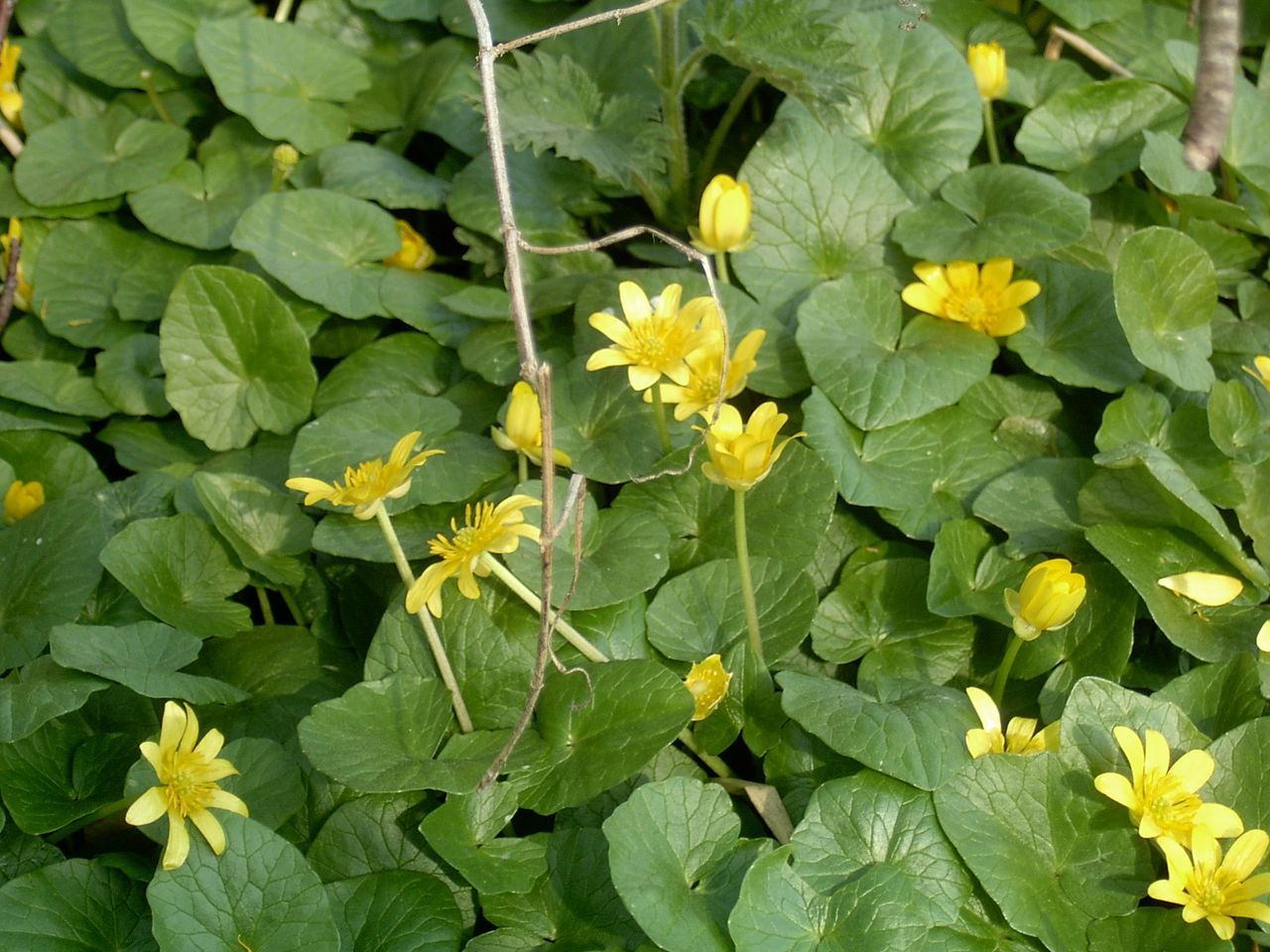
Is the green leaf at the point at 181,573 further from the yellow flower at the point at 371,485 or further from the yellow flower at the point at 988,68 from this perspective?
the yellow flower at the point at 988,68

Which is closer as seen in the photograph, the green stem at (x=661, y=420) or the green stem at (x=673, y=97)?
the green stem at (x=661, y=420)

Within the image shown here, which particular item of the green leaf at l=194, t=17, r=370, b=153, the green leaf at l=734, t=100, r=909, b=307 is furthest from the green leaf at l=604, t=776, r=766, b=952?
the green leaf at l=194, t=17, r=370, b=153

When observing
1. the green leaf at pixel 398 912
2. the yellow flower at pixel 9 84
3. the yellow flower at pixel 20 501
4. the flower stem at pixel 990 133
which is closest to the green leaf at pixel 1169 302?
the flower stem at pixel 990 133

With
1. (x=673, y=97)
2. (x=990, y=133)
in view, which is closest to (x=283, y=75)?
(x=673, y=97)

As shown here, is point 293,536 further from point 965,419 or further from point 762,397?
point 965,419

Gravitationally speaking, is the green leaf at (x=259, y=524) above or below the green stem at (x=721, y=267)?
below

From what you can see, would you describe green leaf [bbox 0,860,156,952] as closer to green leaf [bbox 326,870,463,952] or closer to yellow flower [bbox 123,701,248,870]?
yellow flower [bbox 123,701,248,870]
